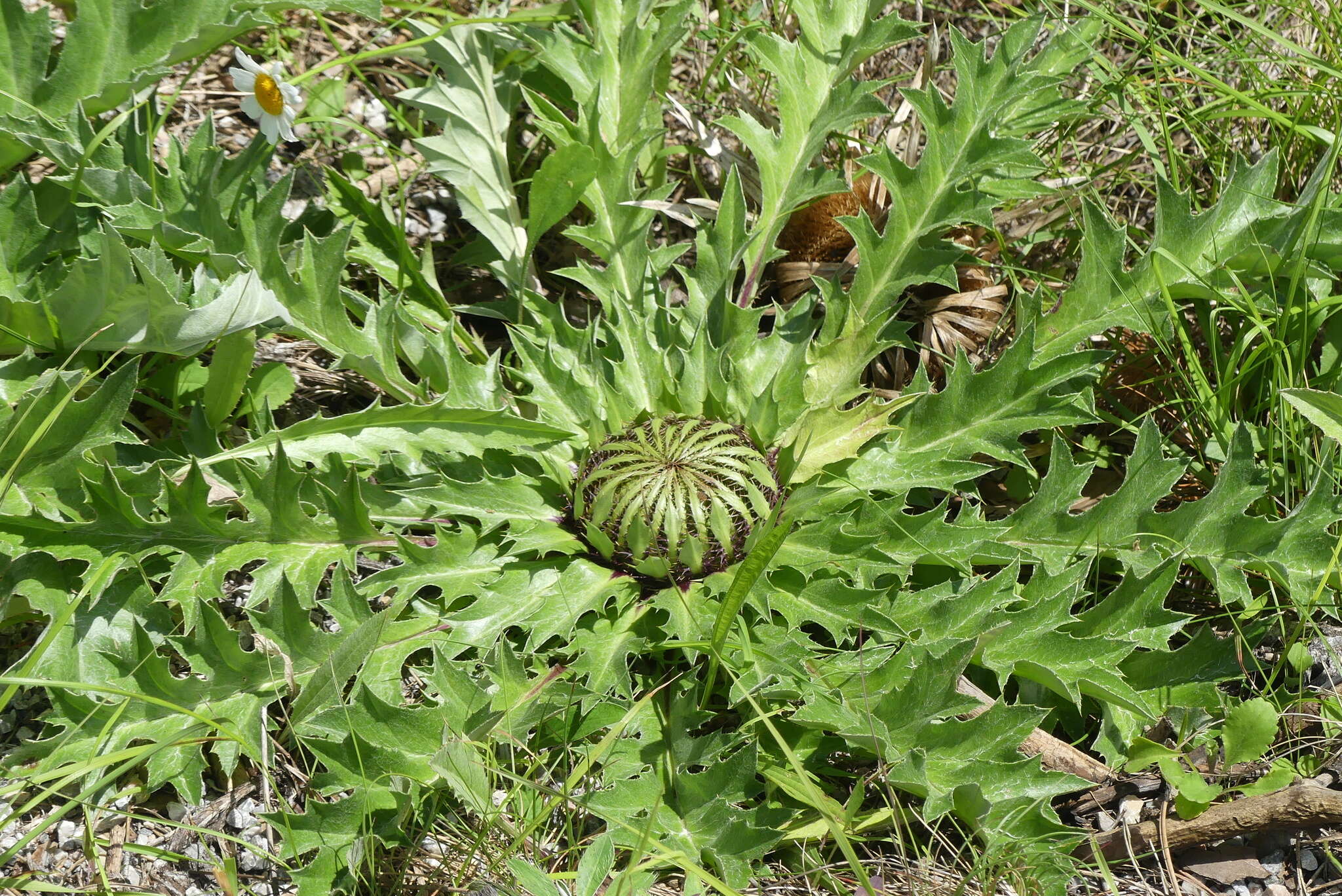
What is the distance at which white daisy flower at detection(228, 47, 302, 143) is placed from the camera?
3.29 meters

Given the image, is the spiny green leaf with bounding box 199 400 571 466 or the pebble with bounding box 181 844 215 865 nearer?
the pebble with bounding box 181 844 215 865

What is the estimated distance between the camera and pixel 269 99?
3.29 m

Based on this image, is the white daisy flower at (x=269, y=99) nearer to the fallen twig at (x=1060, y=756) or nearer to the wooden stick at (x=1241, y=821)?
the fallen twig at (x=1060, y=756)

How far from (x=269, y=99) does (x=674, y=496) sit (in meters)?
1.75

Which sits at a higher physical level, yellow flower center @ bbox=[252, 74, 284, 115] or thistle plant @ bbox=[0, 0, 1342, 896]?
yellow flower center @ bbox=[252, 74, 284, 115]

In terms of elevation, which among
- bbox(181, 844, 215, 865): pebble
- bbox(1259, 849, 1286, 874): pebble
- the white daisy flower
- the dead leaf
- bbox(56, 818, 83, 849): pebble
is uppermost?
the white daisy flower

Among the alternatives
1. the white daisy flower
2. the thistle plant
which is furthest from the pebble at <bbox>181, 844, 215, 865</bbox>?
the white daisy flower

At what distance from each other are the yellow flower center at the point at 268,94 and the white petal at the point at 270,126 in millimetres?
22

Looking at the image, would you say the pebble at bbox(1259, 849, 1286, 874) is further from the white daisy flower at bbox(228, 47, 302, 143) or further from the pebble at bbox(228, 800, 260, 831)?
the white daisy flower at bbox(228, 47, 302, 143)

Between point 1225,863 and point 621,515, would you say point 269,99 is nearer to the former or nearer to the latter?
point 621,515

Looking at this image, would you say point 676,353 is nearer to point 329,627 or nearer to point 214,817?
point 329,627

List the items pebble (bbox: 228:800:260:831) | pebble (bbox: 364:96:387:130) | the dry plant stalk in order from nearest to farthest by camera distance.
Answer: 1. pebble (bbox: 228:800:260:831)
2. the dry plant stalk
3. pebble (bbox: 364:96:387:130)

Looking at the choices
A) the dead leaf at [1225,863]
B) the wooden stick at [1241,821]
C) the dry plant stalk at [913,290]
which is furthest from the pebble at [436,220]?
the dead leaf at [1225,863]

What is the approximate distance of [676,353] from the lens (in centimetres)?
302
